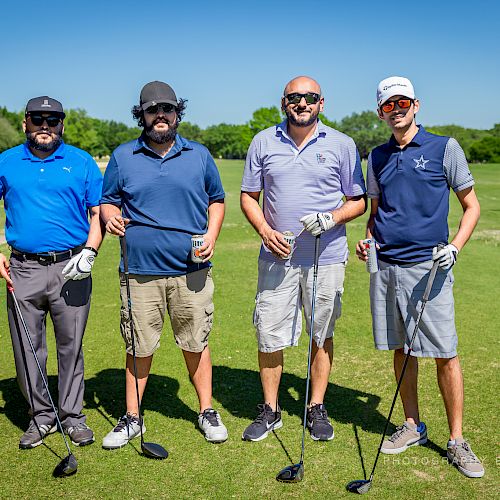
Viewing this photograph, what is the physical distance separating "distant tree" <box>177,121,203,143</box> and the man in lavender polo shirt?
456 feet

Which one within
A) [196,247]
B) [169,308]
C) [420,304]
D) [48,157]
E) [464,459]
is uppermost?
[48,157]

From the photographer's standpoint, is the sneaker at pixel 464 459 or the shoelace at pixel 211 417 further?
the shoelace at pixel 211 417

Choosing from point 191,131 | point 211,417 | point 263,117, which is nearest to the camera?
point 211,417

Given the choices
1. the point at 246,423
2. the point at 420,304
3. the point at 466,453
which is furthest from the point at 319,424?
the point at 420,304

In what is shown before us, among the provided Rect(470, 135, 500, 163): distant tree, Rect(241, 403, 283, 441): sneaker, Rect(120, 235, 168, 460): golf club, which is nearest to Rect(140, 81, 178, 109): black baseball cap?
Rect(120, 235, 168, 460): golf club

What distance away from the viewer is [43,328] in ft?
15.7

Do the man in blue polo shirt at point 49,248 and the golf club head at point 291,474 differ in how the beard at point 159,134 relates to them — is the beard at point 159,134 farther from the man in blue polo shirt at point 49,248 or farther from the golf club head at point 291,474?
the golf club head at point 291,474

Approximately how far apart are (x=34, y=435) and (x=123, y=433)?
648 mm

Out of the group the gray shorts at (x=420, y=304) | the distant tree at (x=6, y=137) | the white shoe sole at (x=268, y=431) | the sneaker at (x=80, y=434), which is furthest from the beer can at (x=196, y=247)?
the distant tree at (x=6, y=137)

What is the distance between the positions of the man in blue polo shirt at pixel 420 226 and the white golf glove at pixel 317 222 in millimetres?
327

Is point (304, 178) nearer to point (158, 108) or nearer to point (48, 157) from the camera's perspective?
point (158, 108)

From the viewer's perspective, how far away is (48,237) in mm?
4559

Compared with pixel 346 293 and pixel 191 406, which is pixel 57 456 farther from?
pixel 346 293

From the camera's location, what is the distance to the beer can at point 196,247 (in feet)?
14.4
